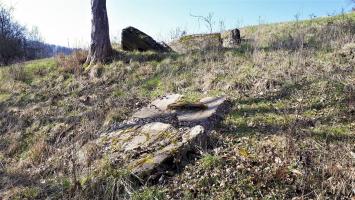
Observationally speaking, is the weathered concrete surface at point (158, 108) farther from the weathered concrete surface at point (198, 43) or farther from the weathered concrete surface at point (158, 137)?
the weathered concrete surface at point (198, 43)

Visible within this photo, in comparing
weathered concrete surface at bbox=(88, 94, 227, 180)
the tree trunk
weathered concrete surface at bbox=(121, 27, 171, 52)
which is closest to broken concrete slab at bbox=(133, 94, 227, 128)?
weathered concrete surface at bbox=(88, 94, 227, 180)

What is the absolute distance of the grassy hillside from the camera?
13.9ft

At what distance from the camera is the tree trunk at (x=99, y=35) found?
10.6 metres

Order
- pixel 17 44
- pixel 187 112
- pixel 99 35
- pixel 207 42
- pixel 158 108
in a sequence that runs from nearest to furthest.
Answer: pixel 187 112
pixel 158 108
pixel 99 35
pixel 207 42
pixel 17 44

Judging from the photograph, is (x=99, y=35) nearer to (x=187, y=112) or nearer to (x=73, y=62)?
(x=73, y=62)

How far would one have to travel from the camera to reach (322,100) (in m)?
5.75

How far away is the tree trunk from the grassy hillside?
434 millimetres

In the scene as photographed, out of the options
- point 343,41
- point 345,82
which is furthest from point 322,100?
point 343,41

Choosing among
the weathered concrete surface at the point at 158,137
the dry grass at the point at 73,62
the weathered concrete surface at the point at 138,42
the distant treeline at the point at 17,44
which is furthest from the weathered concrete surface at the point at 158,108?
the distant treeline at the point at 17,44

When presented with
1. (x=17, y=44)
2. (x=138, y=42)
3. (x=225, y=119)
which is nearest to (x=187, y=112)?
(x=225, y=119)

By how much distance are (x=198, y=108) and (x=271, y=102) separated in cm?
112

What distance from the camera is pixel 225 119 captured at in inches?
227

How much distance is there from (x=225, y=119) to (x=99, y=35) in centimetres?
596

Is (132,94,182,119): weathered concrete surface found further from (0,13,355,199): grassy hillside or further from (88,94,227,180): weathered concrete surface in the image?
(0,13,355,199): grassy hillside
